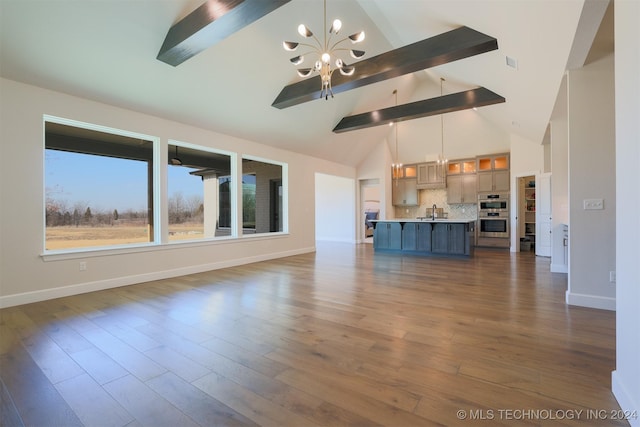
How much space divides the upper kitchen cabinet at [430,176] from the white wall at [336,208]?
7.39 ft

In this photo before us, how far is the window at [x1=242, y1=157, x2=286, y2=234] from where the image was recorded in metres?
6.50

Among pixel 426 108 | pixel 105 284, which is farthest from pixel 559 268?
pixel 105 284

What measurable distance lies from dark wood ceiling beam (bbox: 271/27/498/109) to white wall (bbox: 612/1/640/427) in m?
2.19

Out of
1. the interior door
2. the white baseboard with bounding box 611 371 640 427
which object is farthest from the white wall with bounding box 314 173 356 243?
the white baseboard with bounding box 611 371 640 427

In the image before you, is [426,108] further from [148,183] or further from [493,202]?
[148,183]

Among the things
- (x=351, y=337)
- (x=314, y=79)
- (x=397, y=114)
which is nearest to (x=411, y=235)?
(x=397, y=114)

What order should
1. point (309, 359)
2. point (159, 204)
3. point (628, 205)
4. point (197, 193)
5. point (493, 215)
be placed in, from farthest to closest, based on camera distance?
point (493, 215) < point (197, 193) < point (159, 204) < point (309, 359) < point (628, 205)

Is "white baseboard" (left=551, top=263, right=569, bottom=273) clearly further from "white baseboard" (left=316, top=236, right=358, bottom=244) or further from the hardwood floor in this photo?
"white baseboard" (left=316, top=236, right=358, bottom=244)

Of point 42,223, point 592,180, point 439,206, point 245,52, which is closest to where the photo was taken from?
point 592,180

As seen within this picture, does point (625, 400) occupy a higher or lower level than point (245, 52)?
lower

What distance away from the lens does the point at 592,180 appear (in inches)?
A: 121

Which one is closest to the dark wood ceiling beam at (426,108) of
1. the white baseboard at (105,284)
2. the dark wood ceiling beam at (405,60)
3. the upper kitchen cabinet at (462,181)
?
the dark wood ceiling beam at (405,60)

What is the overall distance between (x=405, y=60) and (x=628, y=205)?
3.54 meters

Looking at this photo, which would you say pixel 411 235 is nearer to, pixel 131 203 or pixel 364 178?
pixel 364 178
